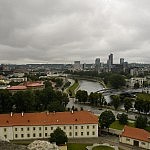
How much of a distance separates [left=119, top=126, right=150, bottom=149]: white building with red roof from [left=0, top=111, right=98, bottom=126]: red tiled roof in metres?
6.12

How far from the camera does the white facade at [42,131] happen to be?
46938mm

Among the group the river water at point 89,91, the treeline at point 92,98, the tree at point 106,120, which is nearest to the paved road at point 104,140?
the tree at point 106,120

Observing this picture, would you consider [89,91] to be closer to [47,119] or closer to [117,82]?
[117,82]

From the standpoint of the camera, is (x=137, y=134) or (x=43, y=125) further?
(x=43, y=125)

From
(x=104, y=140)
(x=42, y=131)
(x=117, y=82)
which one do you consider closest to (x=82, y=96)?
(x=42, y=131)

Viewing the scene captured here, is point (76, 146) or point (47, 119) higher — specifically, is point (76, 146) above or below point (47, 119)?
below

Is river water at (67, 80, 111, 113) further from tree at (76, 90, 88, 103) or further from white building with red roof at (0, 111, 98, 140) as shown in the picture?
white building with red roof at (0, 111, 98, 140)

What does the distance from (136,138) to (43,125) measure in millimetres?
15080

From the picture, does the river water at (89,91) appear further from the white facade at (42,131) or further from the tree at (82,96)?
the white facade at (42,131)

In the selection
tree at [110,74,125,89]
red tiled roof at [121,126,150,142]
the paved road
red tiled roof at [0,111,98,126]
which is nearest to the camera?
red tiled roof at [121,126,150,142]

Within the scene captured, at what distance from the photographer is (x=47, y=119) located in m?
47.7

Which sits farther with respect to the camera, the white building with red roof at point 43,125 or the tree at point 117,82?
the tree at point 117,82

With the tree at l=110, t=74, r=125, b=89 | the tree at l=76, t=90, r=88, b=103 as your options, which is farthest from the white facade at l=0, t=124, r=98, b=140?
the tree at l=110, t=74, r=125, b=89

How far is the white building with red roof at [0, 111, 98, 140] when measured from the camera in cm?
4697
